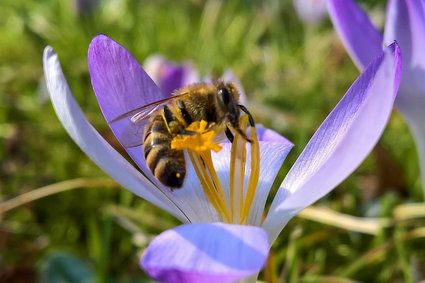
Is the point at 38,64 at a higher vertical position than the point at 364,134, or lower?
higher

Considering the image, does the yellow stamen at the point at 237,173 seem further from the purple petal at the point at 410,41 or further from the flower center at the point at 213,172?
the purple petal at the point at 410,41

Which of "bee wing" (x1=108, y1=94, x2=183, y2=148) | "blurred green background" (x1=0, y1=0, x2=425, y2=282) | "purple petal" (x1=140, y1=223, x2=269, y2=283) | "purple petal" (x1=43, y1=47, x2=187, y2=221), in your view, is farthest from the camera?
"blurred green background" (x1=0, y1=0, x2=425, y2=282)

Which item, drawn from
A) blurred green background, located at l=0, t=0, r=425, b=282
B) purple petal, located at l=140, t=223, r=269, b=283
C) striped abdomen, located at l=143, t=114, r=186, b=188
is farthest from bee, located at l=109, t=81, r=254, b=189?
blurred green background, located at l=0, t=0, r=425, b=282

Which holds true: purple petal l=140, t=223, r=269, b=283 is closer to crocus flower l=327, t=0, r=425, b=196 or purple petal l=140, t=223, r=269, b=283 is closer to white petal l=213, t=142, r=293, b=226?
white petal l=213, t=142, r=293, b=226

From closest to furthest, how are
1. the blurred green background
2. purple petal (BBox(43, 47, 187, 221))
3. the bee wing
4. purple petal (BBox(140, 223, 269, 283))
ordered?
purple petal (BBox(140, 223, 269, 283)), purple petal (BBox(43, 47, 187, 221)), the bee wing, the blurred green background

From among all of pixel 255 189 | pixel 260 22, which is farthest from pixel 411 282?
pixel 260 22

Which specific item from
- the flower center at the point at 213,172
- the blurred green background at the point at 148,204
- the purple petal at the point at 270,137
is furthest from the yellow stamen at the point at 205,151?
the blurred green background at the point at 148,204

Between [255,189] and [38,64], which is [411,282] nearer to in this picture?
[255,189]
